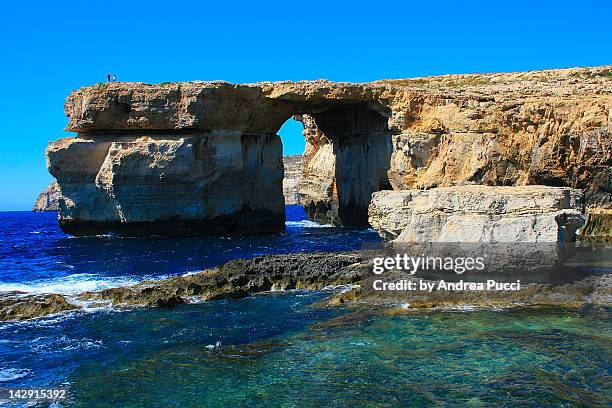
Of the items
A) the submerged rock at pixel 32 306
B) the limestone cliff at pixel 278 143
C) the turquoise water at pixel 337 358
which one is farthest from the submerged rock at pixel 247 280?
the limestone cliff at pixel 278 143

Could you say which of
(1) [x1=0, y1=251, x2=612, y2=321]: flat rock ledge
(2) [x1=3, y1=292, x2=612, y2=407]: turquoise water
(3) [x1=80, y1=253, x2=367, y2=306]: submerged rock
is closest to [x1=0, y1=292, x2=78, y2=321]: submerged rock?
(1) [x1=0, y1=251, x2=612, y2=321]: flat rock ledge

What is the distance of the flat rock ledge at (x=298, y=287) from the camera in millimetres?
14758

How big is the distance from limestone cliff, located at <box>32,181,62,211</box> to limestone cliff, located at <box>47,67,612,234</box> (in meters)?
113

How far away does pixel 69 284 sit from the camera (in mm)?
20469

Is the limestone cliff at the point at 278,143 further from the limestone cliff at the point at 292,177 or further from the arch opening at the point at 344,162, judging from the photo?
the limestone cliff at the point at 292,177

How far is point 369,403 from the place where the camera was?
895cm

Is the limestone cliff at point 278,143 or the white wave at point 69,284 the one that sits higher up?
the limestone cliff at point 278,143

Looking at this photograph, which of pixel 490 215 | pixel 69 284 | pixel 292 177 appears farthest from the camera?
pixel 292 177

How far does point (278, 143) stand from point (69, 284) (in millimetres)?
21004

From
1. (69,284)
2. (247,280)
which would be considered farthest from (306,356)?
(69,284)

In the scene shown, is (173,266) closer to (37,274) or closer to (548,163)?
(37,274)

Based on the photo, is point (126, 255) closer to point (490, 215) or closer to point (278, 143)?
point (278, 143)

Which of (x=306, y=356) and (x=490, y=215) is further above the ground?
(x=490, y=215)

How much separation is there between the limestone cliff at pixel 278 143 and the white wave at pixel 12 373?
21871 millimetres
